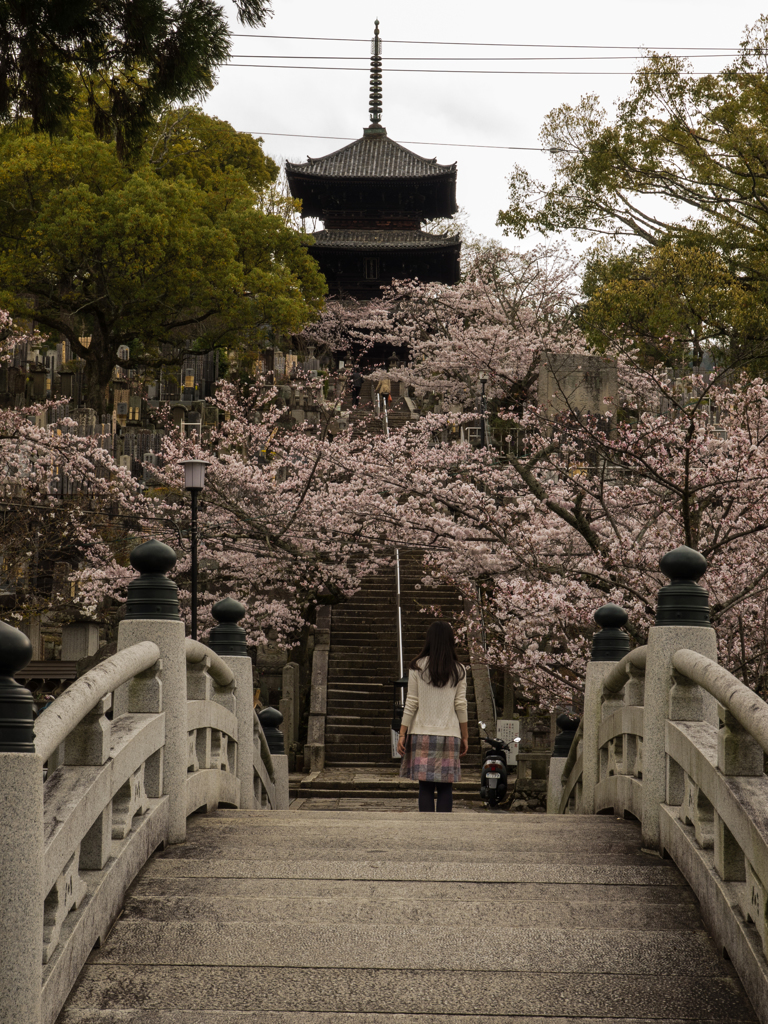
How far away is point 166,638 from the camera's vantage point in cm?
504

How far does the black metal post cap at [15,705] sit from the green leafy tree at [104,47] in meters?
4.26

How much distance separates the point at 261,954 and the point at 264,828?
5.85 ft

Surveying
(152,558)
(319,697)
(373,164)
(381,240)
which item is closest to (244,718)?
(152,558)

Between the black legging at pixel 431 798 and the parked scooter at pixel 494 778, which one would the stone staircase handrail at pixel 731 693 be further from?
the parked scooter at pixel 494 778

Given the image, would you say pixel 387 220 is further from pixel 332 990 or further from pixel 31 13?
pixel 332 990

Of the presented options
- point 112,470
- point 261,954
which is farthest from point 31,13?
point 112,470

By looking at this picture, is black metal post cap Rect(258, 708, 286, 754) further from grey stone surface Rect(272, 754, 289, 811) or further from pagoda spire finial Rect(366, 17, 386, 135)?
pagoda spire finial Rect(366, 17, 386, 135)

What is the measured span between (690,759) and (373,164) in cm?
4864

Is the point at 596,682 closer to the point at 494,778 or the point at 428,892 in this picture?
the point at 428,892

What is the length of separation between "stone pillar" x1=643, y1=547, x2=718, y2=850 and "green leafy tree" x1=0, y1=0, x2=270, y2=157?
4.01m

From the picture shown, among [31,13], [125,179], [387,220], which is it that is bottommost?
[31,13]

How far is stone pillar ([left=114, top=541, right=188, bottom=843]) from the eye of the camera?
5022 millimetres

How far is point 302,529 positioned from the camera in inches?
741

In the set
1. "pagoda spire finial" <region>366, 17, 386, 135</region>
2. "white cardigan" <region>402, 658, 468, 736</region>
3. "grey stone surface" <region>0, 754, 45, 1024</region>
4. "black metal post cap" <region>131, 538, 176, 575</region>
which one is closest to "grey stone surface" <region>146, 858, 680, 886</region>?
"black metal post cap" <region>131, 538, 176, 575</region>
